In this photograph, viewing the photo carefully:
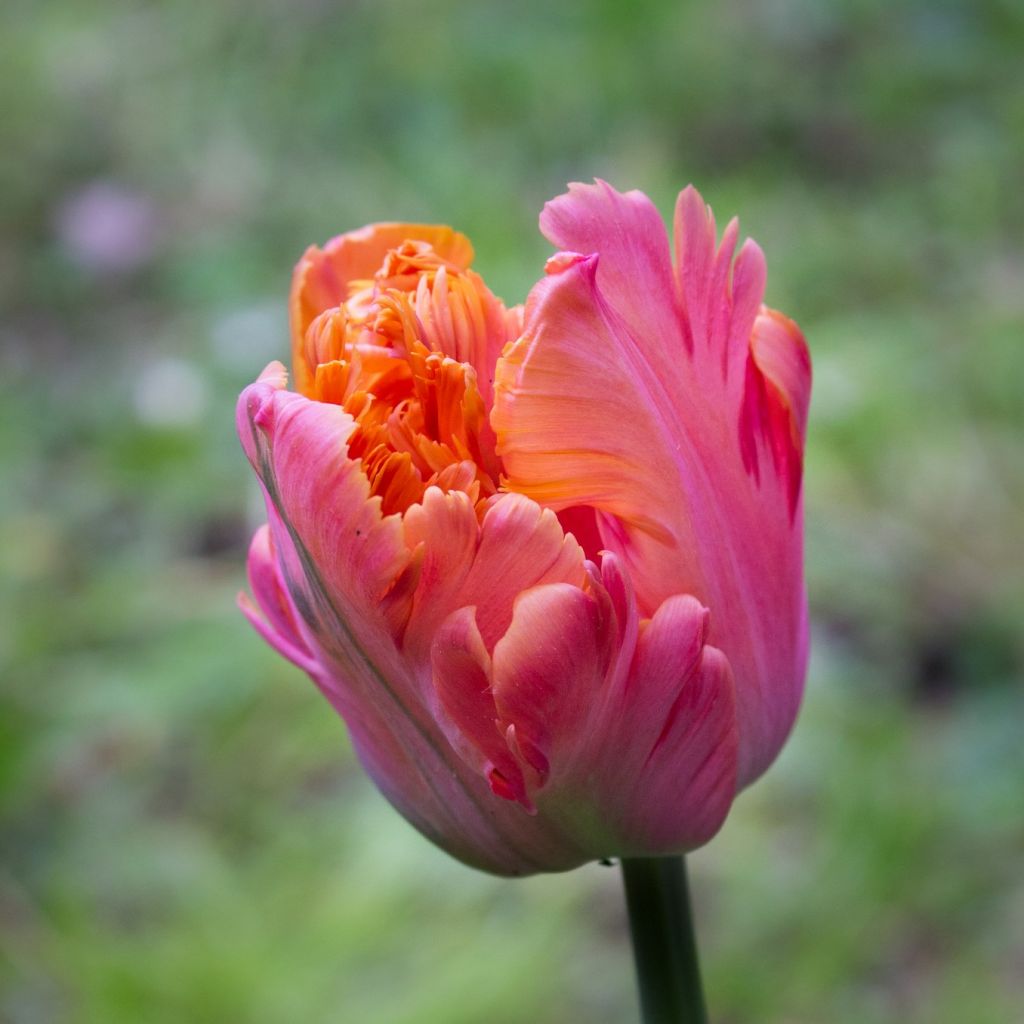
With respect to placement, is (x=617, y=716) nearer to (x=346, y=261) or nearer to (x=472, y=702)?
(x=472, y=702)

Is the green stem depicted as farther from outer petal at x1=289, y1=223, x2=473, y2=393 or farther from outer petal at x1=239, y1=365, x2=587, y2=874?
outer petal at x1=289, y1=223, x2=473, y2=393

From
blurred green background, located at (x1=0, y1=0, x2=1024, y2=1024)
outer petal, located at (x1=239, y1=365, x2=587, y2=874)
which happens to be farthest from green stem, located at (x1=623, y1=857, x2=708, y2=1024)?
blurred green background, located at (x1=0, y1=0, x2=1024, y2=1024)

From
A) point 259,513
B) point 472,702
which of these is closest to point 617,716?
point 472,702

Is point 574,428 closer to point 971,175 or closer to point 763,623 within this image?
point 763,623

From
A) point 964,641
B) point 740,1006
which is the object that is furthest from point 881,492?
point 740,1006

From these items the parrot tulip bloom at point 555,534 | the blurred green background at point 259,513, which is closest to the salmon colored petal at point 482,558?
the parrot tulip bloom at point 555,534

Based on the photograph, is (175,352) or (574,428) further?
(175,352)
